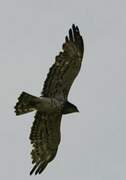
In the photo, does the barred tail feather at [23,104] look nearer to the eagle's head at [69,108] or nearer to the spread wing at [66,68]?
the spread wing at [66,68]

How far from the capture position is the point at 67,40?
1130 centimetres

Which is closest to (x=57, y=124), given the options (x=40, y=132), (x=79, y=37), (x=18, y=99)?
(x=40, y=132)

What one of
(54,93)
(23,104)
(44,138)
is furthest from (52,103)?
(44,138)

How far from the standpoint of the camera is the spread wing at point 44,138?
10.9m

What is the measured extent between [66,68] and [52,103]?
0.89 m

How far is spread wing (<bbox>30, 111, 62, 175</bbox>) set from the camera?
35.8 ft

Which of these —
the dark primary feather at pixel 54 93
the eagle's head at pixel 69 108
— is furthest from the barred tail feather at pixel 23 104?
the eagle's head at pixel 69 108

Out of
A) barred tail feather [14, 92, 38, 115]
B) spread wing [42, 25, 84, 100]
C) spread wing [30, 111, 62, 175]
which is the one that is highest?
spread wing [42, 25, 84, 100]

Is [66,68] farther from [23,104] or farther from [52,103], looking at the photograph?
[23,104]

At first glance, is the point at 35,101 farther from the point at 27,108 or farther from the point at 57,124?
the point at 57,124

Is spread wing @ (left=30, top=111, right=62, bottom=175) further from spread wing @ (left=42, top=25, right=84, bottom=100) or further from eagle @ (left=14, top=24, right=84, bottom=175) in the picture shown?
spread wing @ (left=42, top=25, right=84, bottom=100)

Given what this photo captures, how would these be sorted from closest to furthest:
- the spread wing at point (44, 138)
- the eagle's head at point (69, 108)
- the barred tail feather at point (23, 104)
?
the barred tail feather at point (23, 104) < the eagle's head at point (69, 108) < the spread wing at point (44, 138)

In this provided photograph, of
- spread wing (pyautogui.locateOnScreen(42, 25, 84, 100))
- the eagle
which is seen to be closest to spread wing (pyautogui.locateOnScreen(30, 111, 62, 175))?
the eagle

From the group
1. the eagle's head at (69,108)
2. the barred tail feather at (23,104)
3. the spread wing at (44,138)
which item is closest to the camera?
the barred tail feather at (23,104)
